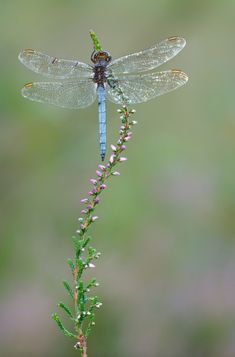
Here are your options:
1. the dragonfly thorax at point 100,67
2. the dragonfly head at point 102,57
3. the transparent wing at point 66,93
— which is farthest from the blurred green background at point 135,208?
the dragonfly head at point 102,57

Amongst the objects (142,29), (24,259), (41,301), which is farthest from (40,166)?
(142,29)

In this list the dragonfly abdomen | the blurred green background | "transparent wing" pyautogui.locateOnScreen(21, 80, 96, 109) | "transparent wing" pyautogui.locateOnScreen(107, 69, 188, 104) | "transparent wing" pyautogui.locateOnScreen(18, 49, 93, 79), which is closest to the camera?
the dragonfly abdomen

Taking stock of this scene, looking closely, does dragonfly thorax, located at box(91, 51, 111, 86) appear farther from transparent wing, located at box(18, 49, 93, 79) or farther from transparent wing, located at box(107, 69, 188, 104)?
transparent wing, located at box(18, 49, 93, 79)

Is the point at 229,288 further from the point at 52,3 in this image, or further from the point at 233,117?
the point at 52,3

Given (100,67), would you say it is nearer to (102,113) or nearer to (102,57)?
(102,57)

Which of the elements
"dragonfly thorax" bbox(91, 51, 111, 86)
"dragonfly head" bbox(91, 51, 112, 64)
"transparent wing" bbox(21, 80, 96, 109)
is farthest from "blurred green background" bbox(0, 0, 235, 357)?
"dragonfly head" bbox(91, 51, 112, 64)

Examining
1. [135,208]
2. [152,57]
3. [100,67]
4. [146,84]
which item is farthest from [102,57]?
[135,208]
